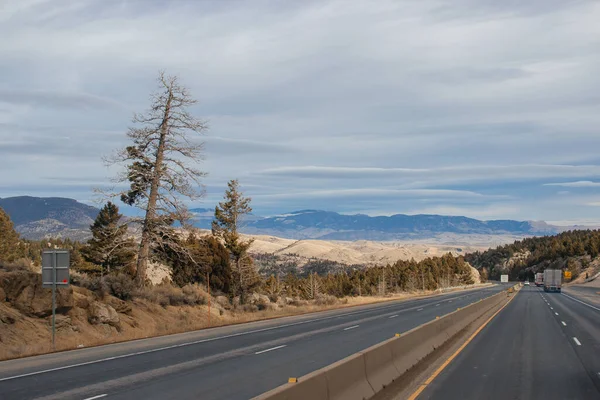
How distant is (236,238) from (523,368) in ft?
134

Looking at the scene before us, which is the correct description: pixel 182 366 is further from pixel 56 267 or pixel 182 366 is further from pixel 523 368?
pixel 523 368

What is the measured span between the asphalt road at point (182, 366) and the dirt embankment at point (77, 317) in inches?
76.6

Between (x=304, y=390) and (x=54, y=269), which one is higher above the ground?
(x=54, y=269)

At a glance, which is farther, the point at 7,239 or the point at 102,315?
the point at 7,239

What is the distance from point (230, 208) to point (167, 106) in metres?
28.8

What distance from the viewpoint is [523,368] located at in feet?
51.0

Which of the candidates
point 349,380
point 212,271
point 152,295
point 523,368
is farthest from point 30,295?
point 212,271

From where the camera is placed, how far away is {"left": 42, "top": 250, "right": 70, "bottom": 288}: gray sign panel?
20078 mm

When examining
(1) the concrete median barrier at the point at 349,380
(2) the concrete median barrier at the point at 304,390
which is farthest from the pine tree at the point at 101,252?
(2) the concrete median barrier at the point at 304,390

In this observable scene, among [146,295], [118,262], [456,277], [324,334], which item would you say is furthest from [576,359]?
[456,277]

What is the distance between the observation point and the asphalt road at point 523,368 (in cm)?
1212

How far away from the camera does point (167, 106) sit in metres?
31.9

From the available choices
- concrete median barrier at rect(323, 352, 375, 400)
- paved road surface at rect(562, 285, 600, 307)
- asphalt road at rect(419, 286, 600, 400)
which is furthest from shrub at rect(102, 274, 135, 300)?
paved road surface at rect(562, 285, 600, 307)

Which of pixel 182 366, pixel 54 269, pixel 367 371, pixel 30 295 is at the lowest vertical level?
pixel 182 366
